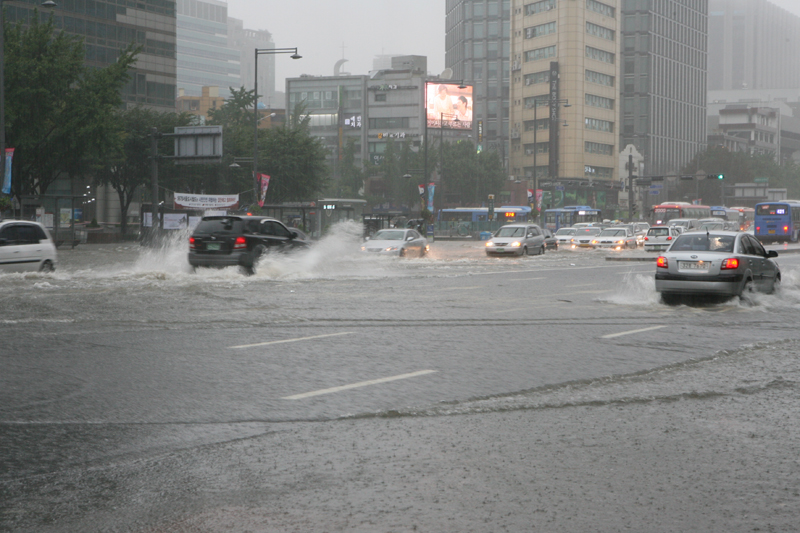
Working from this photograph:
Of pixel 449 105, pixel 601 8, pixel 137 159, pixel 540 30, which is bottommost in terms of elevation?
pixel 137 159

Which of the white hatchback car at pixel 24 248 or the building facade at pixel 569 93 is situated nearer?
the white hatchback car at pixel 24 248

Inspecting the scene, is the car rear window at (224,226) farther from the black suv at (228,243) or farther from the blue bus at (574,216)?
the blue bus at (574,216)

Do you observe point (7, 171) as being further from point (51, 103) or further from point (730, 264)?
point (730, 264)

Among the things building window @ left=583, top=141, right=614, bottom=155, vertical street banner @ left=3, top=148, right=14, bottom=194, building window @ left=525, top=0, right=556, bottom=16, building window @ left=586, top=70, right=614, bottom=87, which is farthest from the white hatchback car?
building window @ left=525, top=0, right=556, bottom=16

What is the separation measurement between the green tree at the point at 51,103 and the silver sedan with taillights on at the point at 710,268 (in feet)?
112

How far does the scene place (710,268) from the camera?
15.8 m

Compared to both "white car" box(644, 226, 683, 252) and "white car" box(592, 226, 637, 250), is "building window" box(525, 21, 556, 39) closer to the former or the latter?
"white car" box(592, 226, 637, 250)

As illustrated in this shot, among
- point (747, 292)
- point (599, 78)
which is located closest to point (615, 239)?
point (747, 292)

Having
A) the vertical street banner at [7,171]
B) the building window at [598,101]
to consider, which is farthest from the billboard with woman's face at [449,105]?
the vertical street banner at [7,171]

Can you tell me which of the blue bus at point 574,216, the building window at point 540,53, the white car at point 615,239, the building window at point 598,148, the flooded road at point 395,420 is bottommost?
the flooded road at point 395,420

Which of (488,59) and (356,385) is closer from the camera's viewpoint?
(356,385)

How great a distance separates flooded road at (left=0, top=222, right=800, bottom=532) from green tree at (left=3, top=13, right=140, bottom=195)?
31.8m

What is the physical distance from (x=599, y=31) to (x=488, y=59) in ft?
92.2

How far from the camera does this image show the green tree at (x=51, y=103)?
42.9 meters
